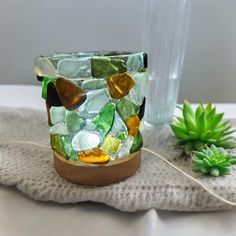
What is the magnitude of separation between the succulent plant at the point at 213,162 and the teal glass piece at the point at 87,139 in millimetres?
106

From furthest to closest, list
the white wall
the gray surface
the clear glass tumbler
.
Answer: the white wall, the clear glass tumbler, the gray surface

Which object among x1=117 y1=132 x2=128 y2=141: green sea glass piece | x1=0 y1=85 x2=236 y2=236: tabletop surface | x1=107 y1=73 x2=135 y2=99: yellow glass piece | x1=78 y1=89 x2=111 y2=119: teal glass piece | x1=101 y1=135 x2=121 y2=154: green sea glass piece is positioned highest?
x1=107 y1=73 x2=135 y2=99: yellow glass piece

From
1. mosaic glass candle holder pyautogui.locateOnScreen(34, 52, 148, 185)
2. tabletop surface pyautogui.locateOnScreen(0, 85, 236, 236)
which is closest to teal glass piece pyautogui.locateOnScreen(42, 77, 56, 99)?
mosaic glass candle holder pyautogui.locateOnScreen(34, 52, 148, 185)

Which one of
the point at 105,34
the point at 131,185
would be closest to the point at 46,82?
the point at 131,185

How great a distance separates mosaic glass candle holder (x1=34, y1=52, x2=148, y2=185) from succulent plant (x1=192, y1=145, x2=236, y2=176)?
2.6 inches

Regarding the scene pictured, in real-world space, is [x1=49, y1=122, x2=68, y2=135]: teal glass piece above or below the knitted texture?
→ above

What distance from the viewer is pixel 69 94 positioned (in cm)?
41

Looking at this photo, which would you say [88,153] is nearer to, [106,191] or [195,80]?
[106,191]

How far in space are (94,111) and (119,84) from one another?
0.03 metres

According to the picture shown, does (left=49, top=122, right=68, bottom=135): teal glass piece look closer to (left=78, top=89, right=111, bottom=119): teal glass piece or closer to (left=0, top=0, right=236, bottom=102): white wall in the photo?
(left=78, top=89, right=111, bottom=119): teal glass piece

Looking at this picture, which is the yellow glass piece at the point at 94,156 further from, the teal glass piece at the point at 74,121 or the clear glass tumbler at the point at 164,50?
the clear glass tumbler at the point at 164,50

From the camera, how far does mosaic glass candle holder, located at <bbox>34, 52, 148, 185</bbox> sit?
41cm

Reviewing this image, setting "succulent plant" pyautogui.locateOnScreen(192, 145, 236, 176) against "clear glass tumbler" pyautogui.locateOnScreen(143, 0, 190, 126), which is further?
"clear glass tumbler" pyautogui.locateOnScreen(143, 0, 190, 126)

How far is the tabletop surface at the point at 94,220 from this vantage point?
0.39 meters
